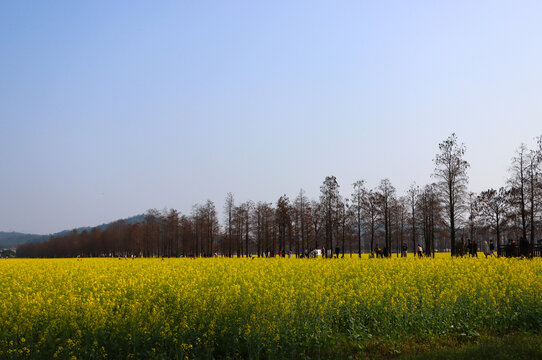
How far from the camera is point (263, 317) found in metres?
9.85

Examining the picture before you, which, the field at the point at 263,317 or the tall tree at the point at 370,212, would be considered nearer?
the field at the point at 263,317

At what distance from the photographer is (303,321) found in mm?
10328

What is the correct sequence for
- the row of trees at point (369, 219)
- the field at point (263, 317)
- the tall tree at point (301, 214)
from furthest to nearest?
1. the tall tree at point (301, 214)
2. the row of trees at point (369, 219)
3. the field at point (263, 317)

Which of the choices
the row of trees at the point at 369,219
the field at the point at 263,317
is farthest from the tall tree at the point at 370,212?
the field at the point at 263,317

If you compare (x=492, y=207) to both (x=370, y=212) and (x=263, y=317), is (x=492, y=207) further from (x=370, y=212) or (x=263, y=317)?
(x=263, y=317)

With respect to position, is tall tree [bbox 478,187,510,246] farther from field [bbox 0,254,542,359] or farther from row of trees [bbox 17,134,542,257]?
field [bbox 0,254,542,359]

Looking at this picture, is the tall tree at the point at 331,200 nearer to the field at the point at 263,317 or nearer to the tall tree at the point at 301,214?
the tall tree at the point at 301,214

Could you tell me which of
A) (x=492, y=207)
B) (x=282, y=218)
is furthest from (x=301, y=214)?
(x=492, y=207)

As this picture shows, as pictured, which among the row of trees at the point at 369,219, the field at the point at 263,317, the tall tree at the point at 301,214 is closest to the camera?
the field at the point at 263,317

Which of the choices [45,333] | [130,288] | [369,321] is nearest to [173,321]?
[45,333]

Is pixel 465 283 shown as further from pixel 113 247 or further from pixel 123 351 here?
pixel 113 247

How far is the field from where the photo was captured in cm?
898

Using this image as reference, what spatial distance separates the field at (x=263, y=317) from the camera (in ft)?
29.5

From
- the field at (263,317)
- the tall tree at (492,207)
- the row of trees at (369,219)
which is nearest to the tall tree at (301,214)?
the row of trees at (369,219)
